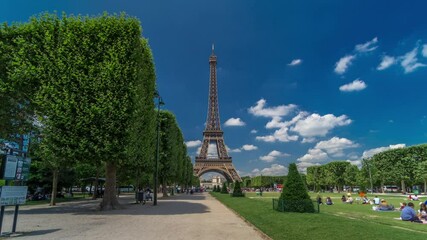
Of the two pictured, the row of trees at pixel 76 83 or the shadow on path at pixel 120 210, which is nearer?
the row of trees at pixel 76 83

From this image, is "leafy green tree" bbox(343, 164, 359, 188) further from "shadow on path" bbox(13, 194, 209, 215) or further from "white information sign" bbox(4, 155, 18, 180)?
"white information sign" bbox(4, 155, 18, 180)

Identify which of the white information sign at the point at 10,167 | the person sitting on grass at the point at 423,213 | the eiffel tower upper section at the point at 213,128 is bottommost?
the person sitting on grass at the point at 423,213

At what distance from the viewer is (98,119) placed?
21.5 meters

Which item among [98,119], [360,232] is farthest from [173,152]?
[360,232]

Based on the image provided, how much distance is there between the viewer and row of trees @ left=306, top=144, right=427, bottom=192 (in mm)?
71194

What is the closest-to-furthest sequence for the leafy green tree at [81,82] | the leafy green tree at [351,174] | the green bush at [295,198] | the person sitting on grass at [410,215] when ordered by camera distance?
the person sitting on grass at [410,215], the green bush at [295,198], the leafy green tree at [81,82], the leafy green tree at [351,174]

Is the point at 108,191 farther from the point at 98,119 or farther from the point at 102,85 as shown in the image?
the point at 102,85

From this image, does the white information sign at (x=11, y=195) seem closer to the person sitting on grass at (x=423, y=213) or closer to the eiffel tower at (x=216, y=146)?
the person sitting on grass at (x=423, y=213)

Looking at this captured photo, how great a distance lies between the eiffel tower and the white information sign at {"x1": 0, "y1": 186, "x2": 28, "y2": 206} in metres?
90.2

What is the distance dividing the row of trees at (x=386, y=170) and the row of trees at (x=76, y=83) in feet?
224

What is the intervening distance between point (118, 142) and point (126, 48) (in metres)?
6.95

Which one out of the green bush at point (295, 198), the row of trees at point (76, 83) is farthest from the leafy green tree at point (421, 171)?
the row of trees at point (76, 83)

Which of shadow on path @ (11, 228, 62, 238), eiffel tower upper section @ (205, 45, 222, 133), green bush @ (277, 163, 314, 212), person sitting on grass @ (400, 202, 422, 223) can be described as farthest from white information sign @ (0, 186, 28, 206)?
eiffel tower upper section @ (205, 45, 222, 133)

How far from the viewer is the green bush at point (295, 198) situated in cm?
2036
